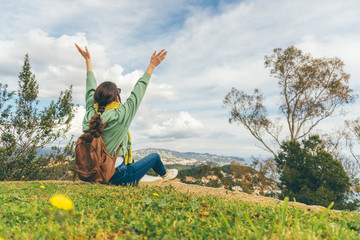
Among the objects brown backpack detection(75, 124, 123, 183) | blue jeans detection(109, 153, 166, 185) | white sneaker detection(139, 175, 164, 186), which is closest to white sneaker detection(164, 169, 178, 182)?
white sneaker detection(139, 175, 164, 186)

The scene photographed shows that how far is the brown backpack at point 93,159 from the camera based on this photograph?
4043 mm

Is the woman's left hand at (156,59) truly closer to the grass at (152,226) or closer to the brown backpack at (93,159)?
the brown backpack at (93,159)

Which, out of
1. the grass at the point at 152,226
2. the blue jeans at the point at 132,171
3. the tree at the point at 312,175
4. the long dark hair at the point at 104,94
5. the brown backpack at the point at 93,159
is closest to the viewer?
the grass at the point at 152,226

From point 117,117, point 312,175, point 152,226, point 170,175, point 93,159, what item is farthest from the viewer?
point 312,175

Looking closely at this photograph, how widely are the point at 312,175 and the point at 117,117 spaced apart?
12.2 meters

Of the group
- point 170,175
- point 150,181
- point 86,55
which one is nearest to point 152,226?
point 150,181

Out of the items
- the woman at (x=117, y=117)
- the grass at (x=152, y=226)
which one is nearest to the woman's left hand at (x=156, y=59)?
the woman at (x=117, y=117)

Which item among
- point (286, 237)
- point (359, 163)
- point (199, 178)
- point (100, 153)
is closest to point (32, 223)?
point (286, 237)

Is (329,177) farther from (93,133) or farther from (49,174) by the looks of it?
(49,174)

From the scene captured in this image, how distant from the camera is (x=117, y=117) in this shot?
4184mm

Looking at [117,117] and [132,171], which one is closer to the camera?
[117,117]

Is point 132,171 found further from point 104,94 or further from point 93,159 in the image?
point 104,94

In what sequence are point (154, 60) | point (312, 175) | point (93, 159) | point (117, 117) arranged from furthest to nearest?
point (312, 175) → point (154, 60) → point (117, 117) → point (93, 159)

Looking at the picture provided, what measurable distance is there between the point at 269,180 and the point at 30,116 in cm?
1666
